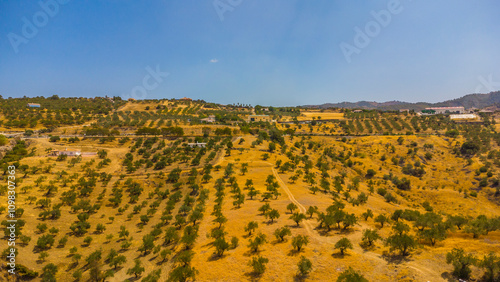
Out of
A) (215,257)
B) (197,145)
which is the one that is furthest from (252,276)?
(197,145)

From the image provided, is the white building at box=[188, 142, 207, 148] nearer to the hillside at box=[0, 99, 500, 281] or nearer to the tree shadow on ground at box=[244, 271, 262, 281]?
the hillside at box=[0, 99, 500, 281]

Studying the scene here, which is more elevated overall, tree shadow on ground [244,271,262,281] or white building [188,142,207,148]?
white building [188,142,207,148]

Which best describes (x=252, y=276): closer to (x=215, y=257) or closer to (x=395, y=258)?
(x=215, y=257)

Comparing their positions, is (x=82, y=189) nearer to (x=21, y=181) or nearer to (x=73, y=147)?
(x=21, y=181)

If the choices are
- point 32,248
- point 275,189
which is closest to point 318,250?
point 275,189

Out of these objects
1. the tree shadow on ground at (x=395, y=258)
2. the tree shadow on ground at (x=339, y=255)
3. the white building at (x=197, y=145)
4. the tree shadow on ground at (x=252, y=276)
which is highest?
the white building at (x=197, y=145)

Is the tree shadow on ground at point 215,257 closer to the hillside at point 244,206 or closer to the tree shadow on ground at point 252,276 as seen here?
the hillside at point 244,206

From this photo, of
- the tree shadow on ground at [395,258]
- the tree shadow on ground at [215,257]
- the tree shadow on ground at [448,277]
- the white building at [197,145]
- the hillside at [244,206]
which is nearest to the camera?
the tree shadow on ground at [448,277]

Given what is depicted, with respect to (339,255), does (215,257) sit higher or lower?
lower

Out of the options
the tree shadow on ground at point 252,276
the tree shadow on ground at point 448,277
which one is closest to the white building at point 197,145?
the tree shadow on ground at point 252,276

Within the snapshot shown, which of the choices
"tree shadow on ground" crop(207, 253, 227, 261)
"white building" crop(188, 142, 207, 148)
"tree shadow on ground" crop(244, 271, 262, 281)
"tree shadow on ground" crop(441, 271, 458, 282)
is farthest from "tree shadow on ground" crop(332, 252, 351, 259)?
"white building" crop(188, 142, 207, 148)

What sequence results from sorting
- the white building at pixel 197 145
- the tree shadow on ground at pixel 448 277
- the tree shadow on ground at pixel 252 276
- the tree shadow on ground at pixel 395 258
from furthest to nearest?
the white building at pixel 197 145 < the tree shadow on ground at pixel 252 276 < the tree shadow on ground at pixel 395 258 < the tree shadow on ground at pixel 448 277
